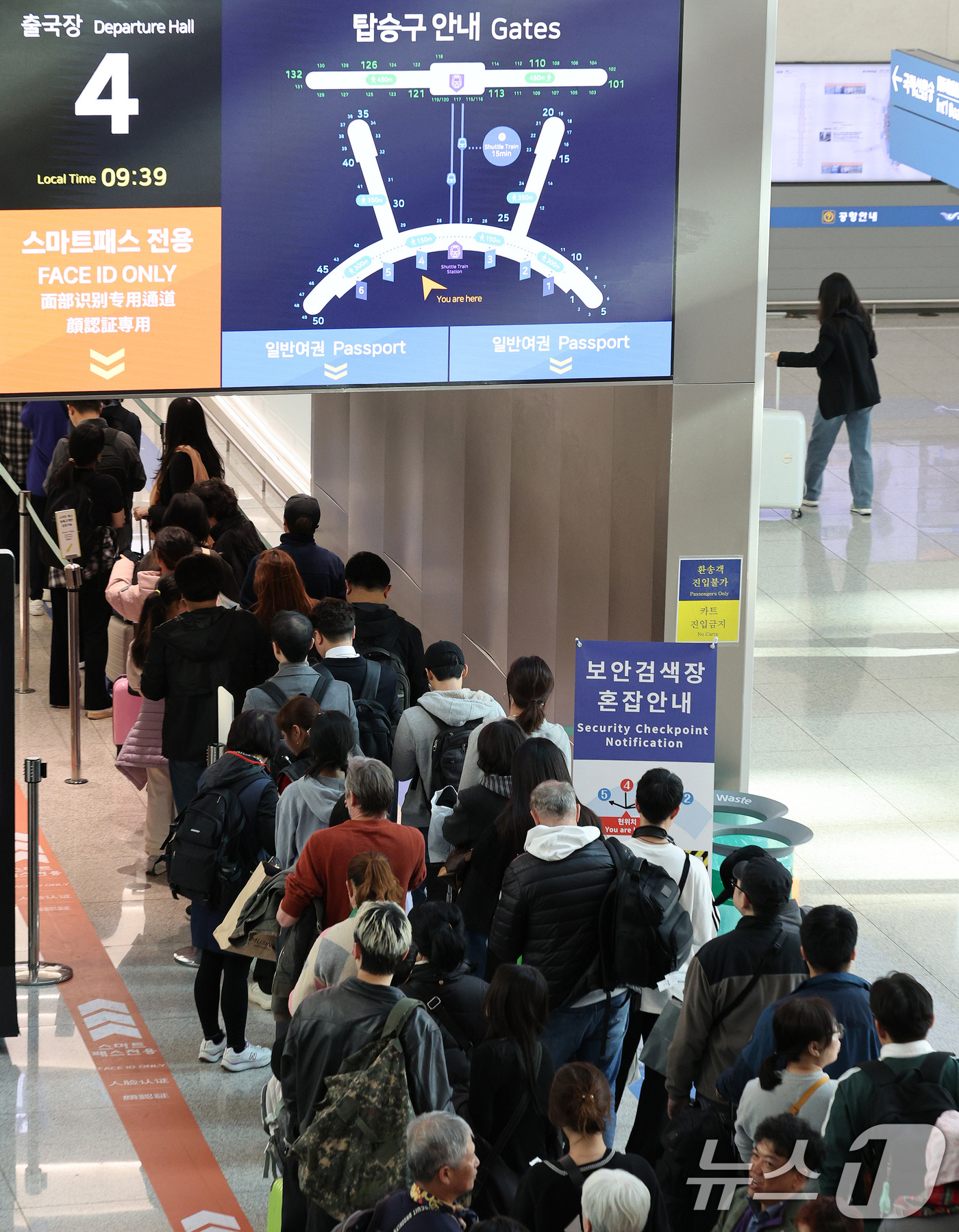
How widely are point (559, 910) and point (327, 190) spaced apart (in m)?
2.57

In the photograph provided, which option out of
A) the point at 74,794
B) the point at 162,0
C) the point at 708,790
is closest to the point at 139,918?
the point at 74,794

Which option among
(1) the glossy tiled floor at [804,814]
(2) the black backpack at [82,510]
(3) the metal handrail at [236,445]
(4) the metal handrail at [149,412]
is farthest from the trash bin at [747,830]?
(3) the metal handrail at [236,445]

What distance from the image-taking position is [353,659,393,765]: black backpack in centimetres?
636

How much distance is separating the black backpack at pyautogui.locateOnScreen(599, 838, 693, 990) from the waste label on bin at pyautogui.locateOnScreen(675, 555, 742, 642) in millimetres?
1776

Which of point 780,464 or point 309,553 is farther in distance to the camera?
point 780,464

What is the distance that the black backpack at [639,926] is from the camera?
4.58 metres

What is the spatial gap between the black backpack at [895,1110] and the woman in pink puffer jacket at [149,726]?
4.02 meters

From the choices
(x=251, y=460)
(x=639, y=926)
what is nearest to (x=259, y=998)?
(x=639, y=926)

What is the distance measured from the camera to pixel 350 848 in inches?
187

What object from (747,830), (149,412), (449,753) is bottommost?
(747,830)

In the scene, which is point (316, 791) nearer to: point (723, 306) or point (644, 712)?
point (644, 712)

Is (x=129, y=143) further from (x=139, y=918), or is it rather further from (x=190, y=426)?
(x=190, y=426)

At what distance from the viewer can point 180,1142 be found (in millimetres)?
5238

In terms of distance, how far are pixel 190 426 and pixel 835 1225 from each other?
7.33 m
